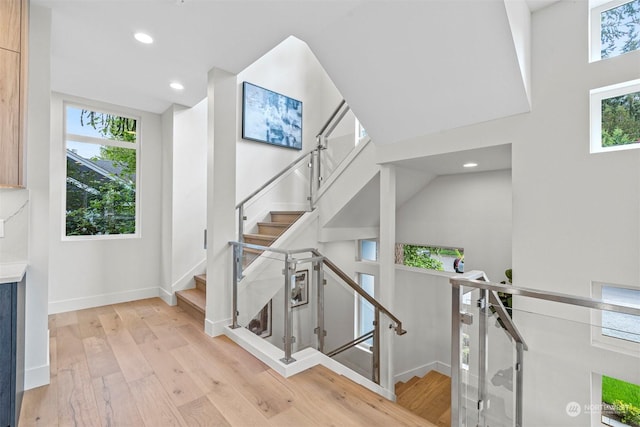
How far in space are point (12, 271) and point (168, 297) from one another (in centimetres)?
250

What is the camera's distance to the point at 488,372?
171 cm

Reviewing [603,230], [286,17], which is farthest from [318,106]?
[603,230]

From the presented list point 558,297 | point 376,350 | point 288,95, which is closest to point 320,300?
point 376,350

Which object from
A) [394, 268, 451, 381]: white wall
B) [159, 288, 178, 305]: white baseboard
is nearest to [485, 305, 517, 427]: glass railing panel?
Answer: [394, 268, 451, 381]: white wall

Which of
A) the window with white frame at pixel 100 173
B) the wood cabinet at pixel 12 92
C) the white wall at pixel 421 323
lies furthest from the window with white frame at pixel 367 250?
the wood cabinet at pixel 12 92

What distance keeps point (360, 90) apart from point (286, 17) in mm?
887

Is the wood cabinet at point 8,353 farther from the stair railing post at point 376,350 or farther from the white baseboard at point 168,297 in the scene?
the stair railing post at point 376,350

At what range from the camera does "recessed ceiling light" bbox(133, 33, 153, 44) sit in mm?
2539

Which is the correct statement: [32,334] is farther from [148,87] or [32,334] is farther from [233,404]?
[148,87]

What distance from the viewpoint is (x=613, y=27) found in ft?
6.53

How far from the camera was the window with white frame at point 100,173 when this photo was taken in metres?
3.87

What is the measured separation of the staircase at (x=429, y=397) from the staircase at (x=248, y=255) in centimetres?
287

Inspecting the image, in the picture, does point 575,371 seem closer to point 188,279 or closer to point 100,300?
point 188,279

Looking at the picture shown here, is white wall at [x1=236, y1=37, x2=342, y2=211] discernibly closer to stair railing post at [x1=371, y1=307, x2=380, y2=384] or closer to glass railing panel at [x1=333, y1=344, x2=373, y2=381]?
stair railing post at [x1=371, y1=307, x2=380, y2=384]
